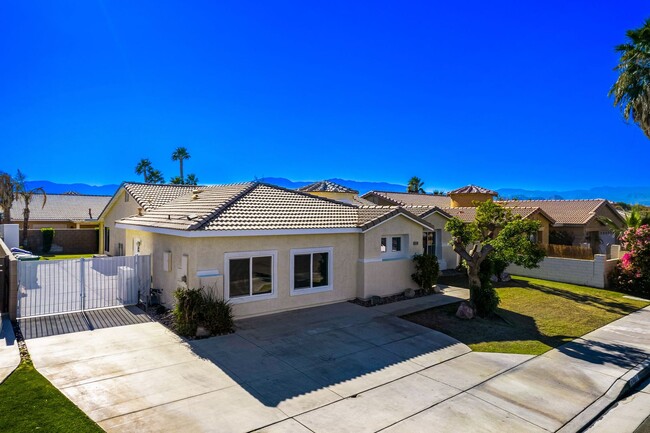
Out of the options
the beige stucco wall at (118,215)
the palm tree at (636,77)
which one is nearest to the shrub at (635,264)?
the palm tree at (636,77)

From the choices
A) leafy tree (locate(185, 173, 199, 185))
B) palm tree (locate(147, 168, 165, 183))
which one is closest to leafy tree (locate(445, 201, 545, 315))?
Answer: leafy tree (locate(185, 173, 199, 185))

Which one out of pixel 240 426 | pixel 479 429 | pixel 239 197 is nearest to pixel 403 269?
pixel 239 197

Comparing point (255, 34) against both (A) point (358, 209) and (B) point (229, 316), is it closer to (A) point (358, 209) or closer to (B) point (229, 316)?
(A) point (358, 209)

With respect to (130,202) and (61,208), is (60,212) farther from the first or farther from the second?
(130,202)

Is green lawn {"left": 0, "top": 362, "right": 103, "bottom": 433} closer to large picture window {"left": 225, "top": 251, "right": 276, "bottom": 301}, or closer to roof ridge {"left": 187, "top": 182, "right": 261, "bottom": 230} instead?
roof ridge {"left": 187, "top": 182, "right": 261, "bottom": 230}

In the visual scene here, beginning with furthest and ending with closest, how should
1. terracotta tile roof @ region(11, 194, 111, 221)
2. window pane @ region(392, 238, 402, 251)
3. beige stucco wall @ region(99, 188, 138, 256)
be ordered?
terracotta tile roof @ region(11, 194, 111, 221), beige stucco wall @ region(99, 188, 138, 256), window pane @ region(392, 238, 402, 251)

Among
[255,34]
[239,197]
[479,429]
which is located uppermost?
[255,34]
